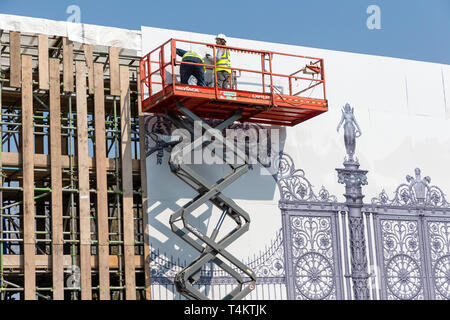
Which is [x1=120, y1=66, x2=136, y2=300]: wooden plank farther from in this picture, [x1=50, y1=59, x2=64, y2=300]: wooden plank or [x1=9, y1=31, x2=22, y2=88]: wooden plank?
[x1=9, y1=31, x2=22, y2=88]: wooden plank

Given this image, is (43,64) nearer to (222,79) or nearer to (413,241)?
(222,79)

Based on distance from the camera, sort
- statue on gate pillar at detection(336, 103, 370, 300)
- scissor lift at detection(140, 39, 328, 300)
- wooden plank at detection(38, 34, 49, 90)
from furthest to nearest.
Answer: statue on gate pillar at detection(336, 103, 370, 300), wooden plank at detection(38, 34, 49, 90), scissor lift at detection(140, 39, 328, 300)

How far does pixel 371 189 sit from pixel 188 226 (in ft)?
27.1

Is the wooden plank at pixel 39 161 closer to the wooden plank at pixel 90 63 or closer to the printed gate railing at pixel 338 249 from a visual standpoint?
the printed gate railing at pixel 338 249

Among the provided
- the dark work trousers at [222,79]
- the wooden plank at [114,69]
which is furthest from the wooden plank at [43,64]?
the dark work trousers at [222,79]

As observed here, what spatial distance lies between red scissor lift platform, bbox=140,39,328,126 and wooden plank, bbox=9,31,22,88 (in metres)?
3.93

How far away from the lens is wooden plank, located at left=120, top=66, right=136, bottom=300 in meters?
28.8

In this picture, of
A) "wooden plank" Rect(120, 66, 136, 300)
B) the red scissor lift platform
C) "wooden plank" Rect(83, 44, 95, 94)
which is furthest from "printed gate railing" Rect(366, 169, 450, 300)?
"wooden plank" Rect(83, 44, 95, 94)

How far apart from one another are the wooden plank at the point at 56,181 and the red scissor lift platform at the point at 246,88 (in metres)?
2.76

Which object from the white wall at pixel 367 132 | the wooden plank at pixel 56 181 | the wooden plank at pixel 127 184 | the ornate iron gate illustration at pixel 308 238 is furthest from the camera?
the ornate iron gate illustration at pixel 308 238

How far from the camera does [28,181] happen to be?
92.0 ft

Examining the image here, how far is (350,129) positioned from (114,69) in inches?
361

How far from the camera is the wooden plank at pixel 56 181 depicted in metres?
27.9

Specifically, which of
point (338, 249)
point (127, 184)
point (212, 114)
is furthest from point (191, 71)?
point (338, 249)
